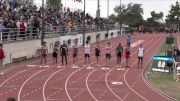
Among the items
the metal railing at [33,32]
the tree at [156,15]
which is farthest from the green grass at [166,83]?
the tree at [156,15]

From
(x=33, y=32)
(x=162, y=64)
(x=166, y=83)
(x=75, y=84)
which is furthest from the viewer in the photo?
(x=33, y=32)

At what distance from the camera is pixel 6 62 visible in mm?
29328

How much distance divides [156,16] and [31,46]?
3129 inches

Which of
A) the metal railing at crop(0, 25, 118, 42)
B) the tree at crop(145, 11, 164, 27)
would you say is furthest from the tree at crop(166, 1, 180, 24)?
the metal railing at crop(0, 25, 118, 42)

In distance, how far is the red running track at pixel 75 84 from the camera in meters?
18.6

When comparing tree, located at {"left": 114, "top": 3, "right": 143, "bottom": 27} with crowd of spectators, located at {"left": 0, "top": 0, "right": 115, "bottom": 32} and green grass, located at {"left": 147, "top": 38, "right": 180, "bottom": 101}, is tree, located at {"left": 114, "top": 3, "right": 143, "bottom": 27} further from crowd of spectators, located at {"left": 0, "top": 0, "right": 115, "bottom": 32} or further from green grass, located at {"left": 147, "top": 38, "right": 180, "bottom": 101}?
green grass, located at {"left": 147, "top": 38, "right": 180, "bottom": 101}

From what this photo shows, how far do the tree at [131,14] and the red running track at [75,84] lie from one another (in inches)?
2925

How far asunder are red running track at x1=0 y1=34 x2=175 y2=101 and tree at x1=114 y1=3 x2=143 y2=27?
244 feet

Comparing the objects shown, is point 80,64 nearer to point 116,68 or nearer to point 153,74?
point 116,68

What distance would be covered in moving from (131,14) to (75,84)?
278 ft

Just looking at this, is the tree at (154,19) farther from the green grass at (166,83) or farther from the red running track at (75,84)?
the green grass at (166,83)

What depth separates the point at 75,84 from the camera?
21859mm

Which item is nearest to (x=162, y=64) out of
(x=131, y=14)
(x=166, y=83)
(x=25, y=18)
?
(x=166, y=83)

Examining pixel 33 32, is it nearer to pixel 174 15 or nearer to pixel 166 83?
pixel 166 83
